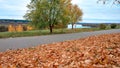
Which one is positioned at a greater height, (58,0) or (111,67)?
(58,0)

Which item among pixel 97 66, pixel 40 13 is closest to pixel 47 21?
pixel 40 13

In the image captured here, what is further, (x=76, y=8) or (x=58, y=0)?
(x=76, y=8)

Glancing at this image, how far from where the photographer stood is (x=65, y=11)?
1432 inches

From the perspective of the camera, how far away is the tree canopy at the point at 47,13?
35875mm

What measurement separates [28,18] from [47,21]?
2.56 m

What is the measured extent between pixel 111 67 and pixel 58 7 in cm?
2947

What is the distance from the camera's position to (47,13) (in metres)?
36.4

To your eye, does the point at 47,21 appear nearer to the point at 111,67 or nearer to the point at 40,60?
the point at 40,60

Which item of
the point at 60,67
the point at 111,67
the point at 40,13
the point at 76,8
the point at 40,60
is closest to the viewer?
the point at 111,67

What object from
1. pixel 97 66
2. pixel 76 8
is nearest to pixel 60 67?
pixel 97 66

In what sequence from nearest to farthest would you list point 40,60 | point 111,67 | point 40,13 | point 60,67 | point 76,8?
point 111,67
point 60,67
point 40,60
point 40,13
point 76,8

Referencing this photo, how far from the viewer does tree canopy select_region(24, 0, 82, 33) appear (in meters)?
35.9

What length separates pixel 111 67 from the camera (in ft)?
23.2

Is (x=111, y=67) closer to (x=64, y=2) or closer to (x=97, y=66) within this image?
(x=97, y=66)
